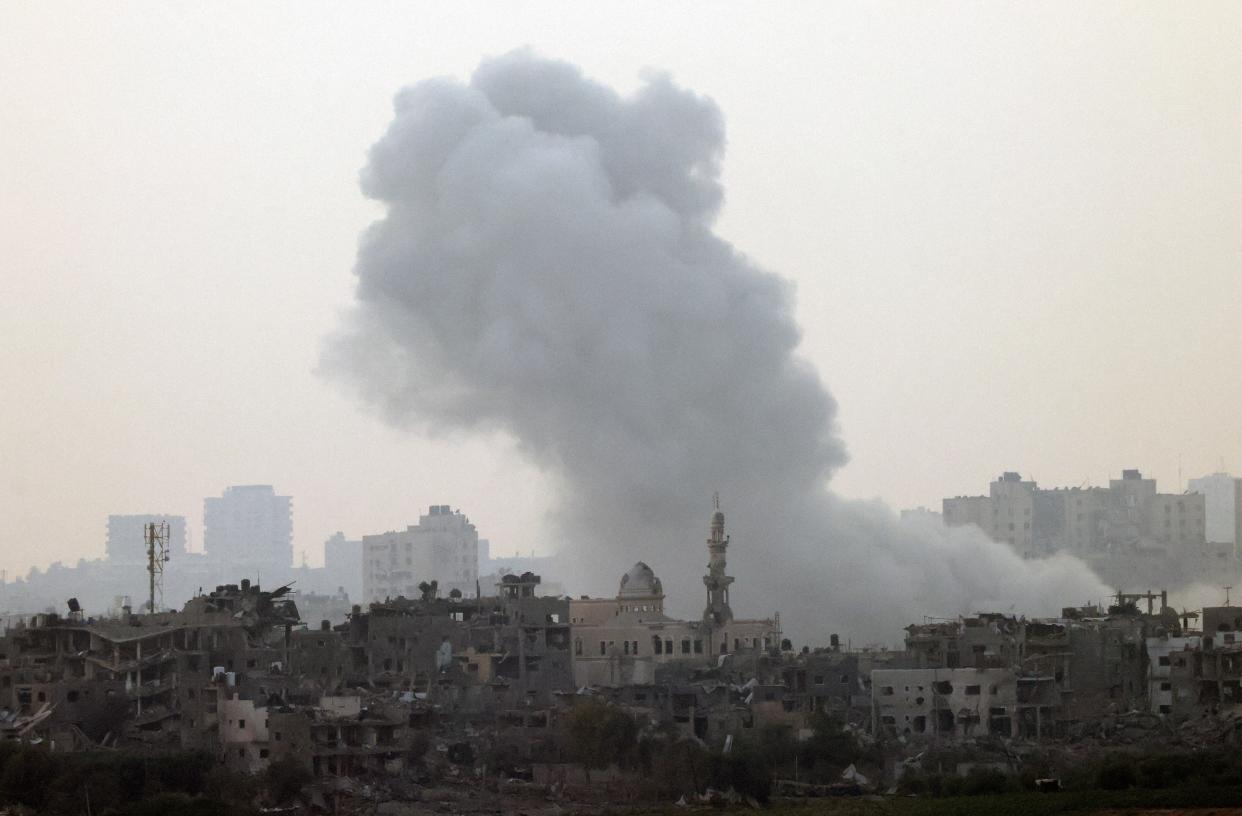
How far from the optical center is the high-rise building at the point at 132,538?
184500mm

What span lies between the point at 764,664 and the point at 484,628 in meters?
6.55

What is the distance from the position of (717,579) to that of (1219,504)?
280 ft

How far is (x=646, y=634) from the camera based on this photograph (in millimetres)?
62875

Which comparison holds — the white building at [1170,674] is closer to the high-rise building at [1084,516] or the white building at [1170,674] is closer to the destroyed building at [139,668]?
the destroyed building at [139,668]

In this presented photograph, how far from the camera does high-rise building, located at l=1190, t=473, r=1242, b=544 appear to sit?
13500 cm

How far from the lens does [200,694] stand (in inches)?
2041

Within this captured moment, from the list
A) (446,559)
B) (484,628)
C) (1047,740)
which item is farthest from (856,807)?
(446,559)

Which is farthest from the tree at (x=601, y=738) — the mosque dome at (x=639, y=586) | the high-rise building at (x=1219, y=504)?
the high-rise building at (x=1219, y=504)

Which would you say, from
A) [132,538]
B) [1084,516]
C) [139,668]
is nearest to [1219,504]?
[1084,516]

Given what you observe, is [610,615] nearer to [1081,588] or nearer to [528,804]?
[528,804]

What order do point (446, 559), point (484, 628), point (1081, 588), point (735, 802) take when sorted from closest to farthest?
point (735, 802) < point (484, 628) < point (1081, 588) < point (446, 559)

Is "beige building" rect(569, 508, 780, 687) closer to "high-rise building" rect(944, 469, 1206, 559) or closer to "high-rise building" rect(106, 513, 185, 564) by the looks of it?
"high-rise building" rect(944, 469, 1206, 559)

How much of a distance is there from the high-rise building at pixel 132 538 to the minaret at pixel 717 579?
377 feet

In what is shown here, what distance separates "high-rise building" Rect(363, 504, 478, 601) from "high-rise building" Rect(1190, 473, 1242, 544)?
3401 cm
